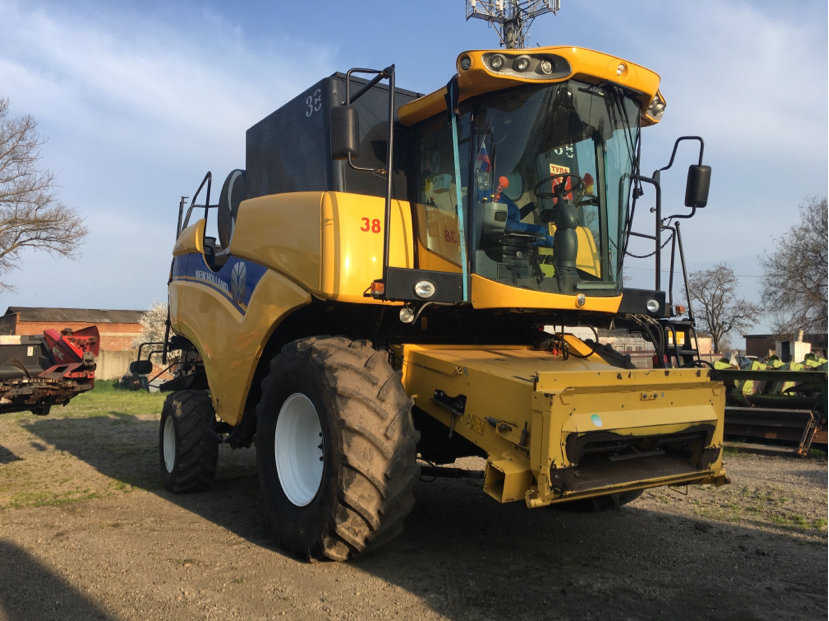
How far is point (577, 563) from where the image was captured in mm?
4199

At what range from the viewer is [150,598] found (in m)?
3.61

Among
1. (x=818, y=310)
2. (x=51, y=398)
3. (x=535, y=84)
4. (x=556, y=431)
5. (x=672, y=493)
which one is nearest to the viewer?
(x=556, y=431)

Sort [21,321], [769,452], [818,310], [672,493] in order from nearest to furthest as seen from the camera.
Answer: [672,493] → [769,452] → [818,310] → [21,321]

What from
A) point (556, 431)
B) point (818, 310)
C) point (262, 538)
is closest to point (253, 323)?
point (262, 538)

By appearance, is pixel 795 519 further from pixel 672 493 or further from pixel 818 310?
pixel 818 310

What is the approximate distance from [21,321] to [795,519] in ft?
148

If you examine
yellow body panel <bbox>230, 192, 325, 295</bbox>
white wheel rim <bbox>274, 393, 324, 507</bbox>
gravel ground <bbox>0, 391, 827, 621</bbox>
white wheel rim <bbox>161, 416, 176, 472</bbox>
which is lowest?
gravel ground <bbox>0, 391, 827, 621</bbox>

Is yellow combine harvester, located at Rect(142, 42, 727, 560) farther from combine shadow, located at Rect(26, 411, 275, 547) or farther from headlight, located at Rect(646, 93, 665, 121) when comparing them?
combine shadow, located at Rect(26, 411, 275, 547)

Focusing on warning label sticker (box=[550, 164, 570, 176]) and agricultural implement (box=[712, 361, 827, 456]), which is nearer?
warning label sticker (box=[550, 164, 570, 176])

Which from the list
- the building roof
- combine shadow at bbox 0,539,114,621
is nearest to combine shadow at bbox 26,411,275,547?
combine shadow at bbox 0,539,114,621

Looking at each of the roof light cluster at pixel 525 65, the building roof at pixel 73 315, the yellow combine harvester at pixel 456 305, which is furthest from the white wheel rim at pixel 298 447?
the building roof at pixel 73 315

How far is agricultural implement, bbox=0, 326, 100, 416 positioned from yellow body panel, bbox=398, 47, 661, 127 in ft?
17.3

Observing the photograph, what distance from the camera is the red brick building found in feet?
132

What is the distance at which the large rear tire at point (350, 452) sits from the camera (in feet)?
12.3
